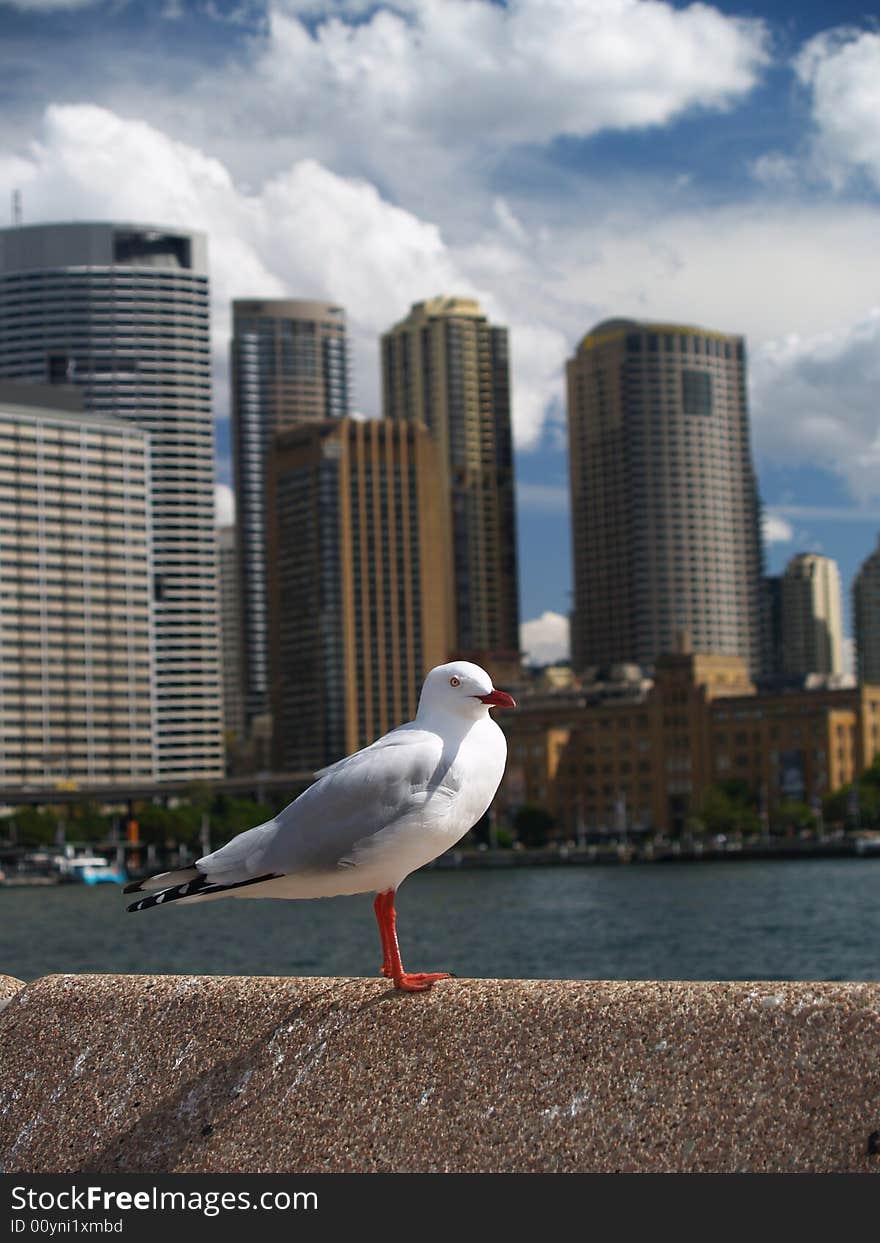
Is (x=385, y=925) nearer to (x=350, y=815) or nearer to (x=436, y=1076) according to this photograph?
(x=350, y=815)

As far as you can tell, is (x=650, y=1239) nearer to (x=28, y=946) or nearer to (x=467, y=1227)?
(x=467, y=1227)

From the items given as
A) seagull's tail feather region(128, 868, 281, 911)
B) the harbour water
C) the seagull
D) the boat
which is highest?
the seagull

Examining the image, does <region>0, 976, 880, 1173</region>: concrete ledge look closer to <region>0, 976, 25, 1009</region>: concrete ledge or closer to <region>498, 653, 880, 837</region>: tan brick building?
<region>0, 976, 25, 1009</region>: concrete ledge

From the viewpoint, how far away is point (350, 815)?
25.7 feet

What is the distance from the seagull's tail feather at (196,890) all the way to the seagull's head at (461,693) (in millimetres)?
996

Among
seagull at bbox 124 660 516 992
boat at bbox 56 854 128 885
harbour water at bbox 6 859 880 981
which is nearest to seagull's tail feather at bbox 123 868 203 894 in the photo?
seagull at bbox 124 660 516 992

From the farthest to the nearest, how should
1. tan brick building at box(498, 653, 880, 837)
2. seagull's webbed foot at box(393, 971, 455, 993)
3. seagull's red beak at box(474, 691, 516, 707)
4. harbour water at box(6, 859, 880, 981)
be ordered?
tan brick building at box(498, 653, 880, 837), harbour water at box(6, 859, 880, 981), seagull's red beak at box(474, 691, 516, 707), seagull's webbed foot at box(393, 971, 455, 993)

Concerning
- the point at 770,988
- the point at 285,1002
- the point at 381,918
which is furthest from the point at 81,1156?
the point at 770,988

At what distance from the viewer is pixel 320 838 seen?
25.6ft

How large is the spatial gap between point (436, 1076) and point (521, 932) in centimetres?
7791

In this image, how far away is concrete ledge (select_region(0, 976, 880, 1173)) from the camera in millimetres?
6770

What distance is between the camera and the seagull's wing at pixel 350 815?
7.80 m

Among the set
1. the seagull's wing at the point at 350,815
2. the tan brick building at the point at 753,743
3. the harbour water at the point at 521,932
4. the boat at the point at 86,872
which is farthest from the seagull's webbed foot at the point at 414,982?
the tan brick building at the point at 753,743

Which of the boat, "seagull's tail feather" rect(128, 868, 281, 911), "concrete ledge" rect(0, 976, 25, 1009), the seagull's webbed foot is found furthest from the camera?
the boat
